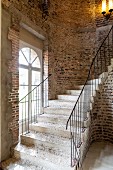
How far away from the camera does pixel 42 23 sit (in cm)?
445

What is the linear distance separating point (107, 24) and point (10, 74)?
Result: 4.00m

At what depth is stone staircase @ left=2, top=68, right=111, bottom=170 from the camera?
2.80 m

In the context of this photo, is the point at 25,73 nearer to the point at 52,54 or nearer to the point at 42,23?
the point at 52,54

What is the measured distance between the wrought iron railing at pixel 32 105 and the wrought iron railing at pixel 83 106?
3.80 ft

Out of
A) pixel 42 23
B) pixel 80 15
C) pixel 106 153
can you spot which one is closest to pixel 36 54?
pixel 42 23

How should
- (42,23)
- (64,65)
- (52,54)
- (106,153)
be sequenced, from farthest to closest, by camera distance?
1. (64,65)
2. (52,54)
3. (42,23)
4. (106,153)

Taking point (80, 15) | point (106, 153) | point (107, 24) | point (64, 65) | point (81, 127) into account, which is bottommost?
point (106, 153)

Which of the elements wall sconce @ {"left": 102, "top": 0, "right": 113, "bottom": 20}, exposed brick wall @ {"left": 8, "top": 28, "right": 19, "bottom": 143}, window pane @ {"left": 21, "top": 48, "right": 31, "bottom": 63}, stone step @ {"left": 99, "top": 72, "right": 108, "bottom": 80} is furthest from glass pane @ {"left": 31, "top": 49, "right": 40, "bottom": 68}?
wall sconce @ {"left": 102, "top": 0, "right": 113, "bottom": 20}

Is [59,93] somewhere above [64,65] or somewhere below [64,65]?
below

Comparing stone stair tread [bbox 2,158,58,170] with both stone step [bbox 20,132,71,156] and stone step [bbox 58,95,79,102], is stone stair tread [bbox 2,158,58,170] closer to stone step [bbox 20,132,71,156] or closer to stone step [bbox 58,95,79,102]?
stone step [bbox 20,132,71,156]

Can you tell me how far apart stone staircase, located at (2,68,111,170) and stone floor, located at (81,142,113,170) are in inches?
16.1

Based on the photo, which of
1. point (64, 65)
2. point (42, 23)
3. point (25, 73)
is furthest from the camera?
point (64, 65)

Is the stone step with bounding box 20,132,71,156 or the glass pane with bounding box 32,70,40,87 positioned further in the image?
the glass pane with bounding box 32,70,40,87

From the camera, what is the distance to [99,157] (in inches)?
132
